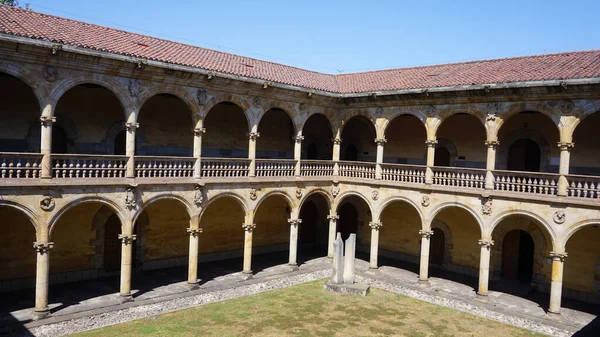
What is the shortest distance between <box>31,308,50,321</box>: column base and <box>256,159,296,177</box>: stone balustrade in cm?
922

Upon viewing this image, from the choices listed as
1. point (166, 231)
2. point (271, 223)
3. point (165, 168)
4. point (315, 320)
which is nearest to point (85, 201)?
point (165, 168)

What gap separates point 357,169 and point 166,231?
9.25 meters

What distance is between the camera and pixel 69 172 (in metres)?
15.3

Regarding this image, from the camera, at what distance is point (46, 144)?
14414 mm

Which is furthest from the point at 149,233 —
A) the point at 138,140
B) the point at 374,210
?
the point at 374,210

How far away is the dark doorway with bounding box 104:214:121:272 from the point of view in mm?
19094

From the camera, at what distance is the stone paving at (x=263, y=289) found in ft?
49.3

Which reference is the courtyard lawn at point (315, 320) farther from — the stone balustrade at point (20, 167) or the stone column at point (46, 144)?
the stone balustrade at point (20, 167)

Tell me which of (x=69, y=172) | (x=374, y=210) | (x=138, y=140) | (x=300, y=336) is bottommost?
(x=300, y=336)

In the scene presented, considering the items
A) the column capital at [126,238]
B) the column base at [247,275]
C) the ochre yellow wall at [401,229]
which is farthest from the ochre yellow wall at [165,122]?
the ochre yellow wall at [401,229]

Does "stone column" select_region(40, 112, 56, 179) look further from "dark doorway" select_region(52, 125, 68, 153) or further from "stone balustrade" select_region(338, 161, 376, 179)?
"stone balustrade" select_region(338, 161, 376, 179)

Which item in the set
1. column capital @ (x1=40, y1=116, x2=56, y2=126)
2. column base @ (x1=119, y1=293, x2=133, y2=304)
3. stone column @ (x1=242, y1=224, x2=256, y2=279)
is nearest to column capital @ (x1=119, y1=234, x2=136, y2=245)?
column base @ (x1=119, y1=293, x2=133, y2=304)

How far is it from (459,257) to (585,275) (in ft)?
17.3

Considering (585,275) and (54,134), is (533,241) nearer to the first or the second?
(585,275)
